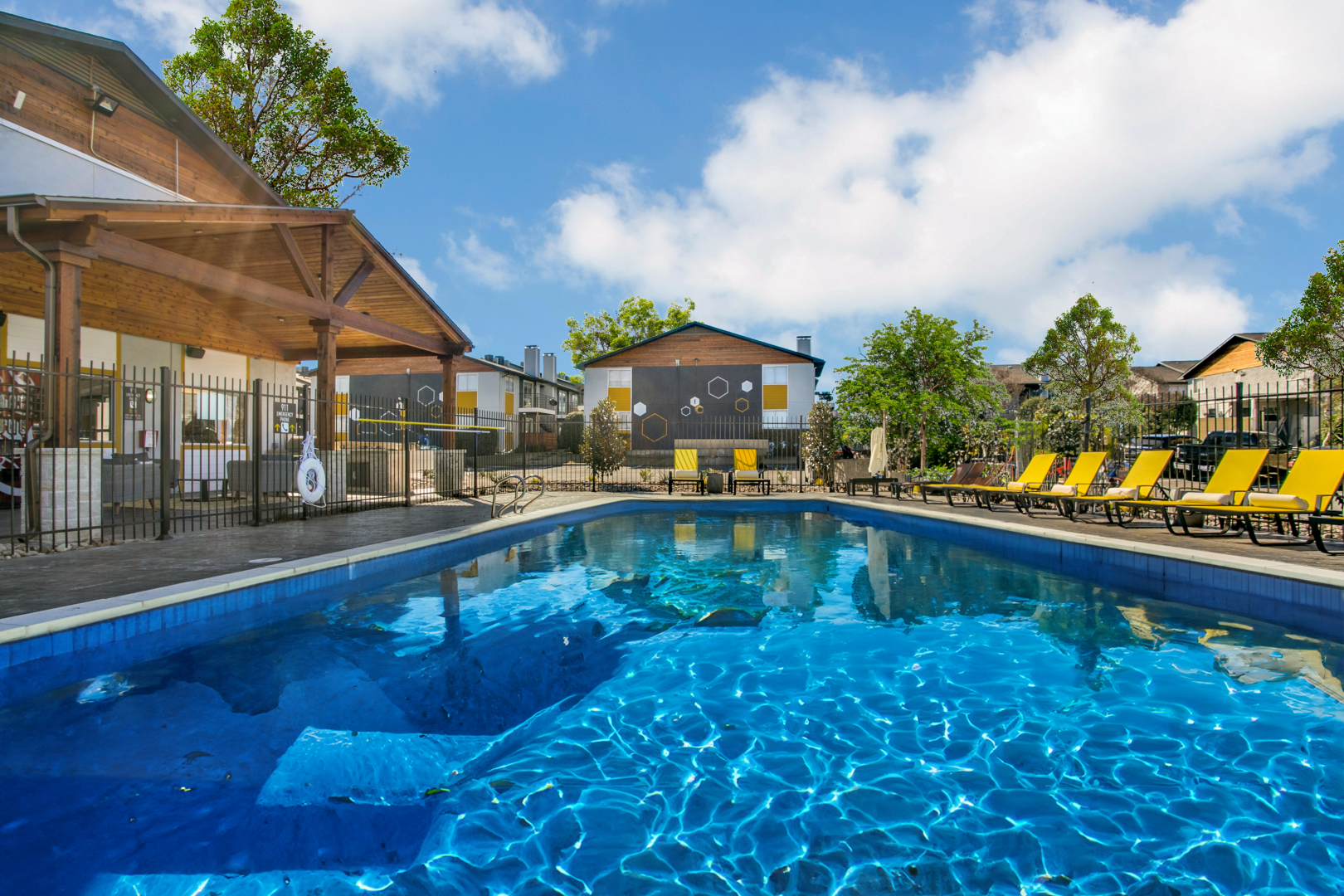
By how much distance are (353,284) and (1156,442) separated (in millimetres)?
23053

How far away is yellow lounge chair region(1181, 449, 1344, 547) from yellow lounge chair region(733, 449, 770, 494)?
9025mm

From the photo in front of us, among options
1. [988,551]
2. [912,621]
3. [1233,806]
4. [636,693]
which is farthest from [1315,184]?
[636,693]

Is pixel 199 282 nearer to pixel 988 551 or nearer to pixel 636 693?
pixel 636 693

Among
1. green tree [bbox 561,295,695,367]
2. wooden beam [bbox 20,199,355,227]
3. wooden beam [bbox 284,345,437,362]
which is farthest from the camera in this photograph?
green tree [bbox 561,295,695,367]

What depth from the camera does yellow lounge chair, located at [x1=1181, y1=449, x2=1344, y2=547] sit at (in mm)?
6910

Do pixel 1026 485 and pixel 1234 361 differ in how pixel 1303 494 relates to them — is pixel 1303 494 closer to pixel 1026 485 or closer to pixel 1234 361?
pixel 1026 485

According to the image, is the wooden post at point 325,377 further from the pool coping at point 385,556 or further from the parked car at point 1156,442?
the parked car at point 1156,442

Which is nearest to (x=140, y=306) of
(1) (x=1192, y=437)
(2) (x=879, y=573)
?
(2) (x=879, y=573)

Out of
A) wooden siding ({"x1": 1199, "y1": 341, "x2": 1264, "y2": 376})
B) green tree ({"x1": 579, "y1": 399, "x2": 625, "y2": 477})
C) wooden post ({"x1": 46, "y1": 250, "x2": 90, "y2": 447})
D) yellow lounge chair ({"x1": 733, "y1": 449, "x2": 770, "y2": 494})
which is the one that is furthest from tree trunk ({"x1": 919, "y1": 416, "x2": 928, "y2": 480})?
wooden siding ({"x1": 1199, "y1": 341, "x2": 1264, "y2": 376})

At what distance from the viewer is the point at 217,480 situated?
41.1ft

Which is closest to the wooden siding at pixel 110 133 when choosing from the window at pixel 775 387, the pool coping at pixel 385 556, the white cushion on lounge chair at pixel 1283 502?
the pool coping at pixel 385 556

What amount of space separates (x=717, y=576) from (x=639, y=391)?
73.2 feet

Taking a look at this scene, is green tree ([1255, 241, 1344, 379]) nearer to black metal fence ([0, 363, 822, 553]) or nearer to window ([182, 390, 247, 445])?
black metal fence ([0, 363, 822, 553])

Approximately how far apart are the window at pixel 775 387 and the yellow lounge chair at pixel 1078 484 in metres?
18.4
